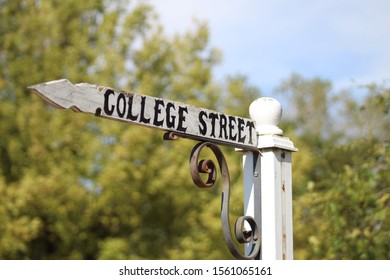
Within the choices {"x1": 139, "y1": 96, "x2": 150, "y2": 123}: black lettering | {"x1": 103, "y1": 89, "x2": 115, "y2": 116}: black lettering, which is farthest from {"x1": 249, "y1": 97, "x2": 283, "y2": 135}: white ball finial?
{"x1": 103, "y1": 89, "x2": 115, "y2": 116}: black lettering

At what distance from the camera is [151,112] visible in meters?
1.87

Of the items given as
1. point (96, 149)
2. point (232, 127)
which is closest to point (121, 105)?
point (232, 127)

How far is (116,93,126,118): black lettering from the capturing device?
178 centimetres

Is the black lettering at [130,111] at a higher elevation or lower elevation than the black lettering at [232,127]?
lower

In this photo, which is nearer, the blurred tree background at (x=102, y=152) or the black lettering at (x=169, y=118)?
the black lettering at (x=169, y=118)

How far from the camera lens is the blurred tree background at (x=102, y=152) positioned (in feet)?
26.8

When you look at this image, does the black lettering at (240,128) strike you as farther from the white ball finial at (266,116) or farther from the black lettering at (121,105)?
the black lettering at (121,105)

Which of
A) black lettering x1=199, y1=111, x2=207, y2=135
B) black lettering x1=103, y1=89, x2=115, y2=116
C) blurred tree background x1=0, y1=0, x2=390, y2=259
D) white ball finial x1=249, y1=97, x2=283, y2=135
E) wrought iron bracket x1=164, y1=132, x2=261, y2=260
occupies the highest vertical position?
blurred tree background x1=0, y1=0, x2=390, y2=259

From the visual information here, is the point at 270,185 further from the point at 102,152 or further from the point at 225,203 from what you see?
the point at 102,152

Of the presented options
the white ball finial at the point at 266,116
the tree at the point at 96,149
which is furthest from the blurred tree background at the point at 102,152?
the white ball finial at the point at 266,116

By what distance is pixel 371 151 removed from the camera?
211 inches

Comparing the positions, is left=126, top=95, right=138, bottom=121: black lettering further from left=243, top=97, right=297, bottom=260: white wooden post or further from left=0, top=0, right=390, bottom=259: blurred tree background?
left=0, top=0, right=390, bottom=259: blurred tree background

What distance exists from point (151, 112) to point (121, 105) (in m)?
0.11
